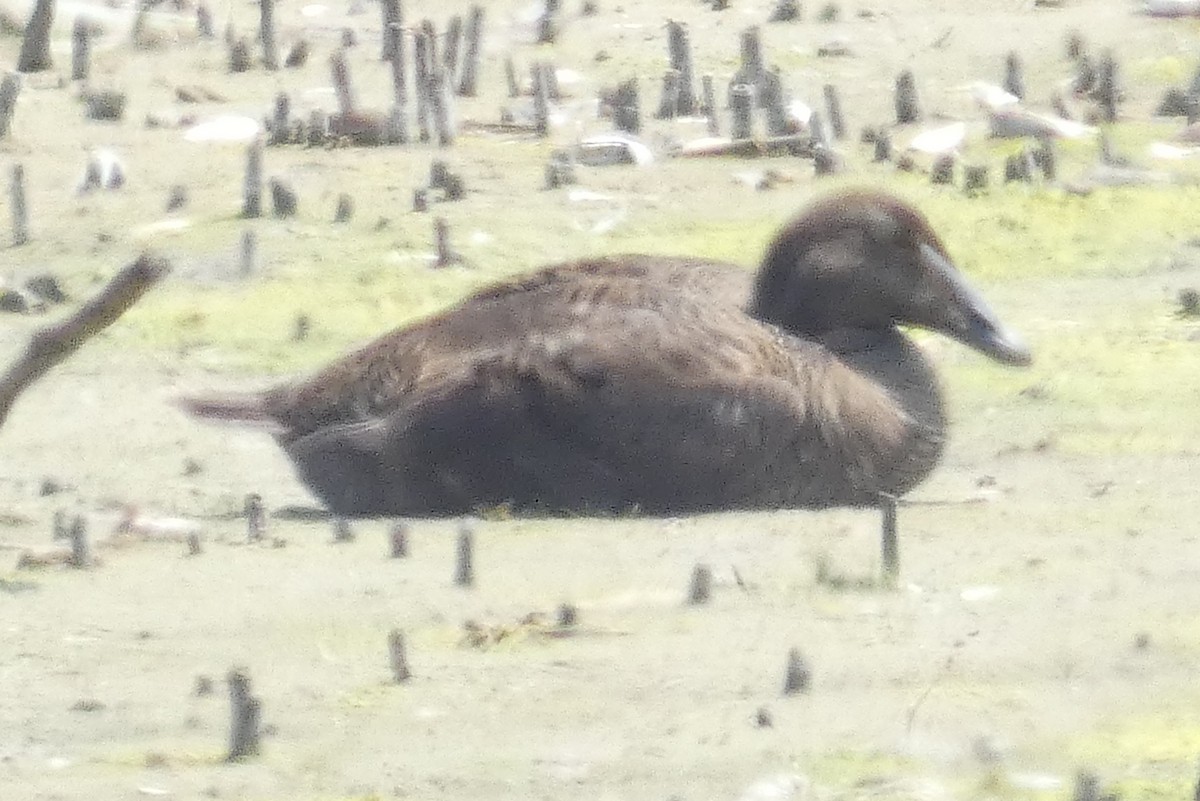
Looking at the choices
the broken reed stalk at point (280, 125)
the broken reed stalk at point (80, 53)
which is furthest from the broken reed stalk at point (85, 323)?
the broken reed stalk at point (80, 53)

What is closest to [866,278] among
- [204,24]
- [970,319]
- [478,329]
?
[970,319]

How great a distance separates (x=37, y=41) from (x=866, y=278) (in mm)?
5950

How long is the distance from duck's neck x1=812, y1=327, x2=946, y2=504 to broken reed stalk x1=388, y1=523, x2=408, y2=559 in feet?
3.78

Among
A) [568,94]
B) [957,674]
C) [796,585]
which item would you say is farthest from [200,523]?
[568,94]

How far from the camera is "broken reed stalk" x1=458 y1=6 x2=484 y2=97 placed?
12.2 m

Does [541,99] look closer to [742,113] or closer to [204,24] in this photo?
[742,113]

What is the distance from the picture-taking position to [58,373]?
8.77m

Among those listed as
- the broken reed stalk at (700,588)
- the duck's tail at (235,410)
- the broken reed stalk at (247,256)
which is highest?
the broken reed stalk at (700,588)

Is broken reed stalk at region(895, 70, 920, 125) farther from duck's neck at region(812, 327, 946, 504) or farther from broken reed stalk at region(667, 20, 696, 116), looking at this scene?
duck's neck at region(812, 327, 946, 504)

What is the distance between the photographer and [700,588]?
5848mm

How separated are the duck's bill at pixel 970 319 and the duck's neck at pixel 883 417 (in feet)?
0.59

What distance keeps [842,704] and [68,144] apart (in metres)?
7.04

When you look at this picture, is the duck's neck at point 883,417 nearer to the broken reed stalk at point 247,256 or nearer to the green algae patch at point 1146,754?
the green algae patch at point 1146,754

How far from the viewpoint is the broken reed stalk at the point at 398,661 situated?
532 centimetres
